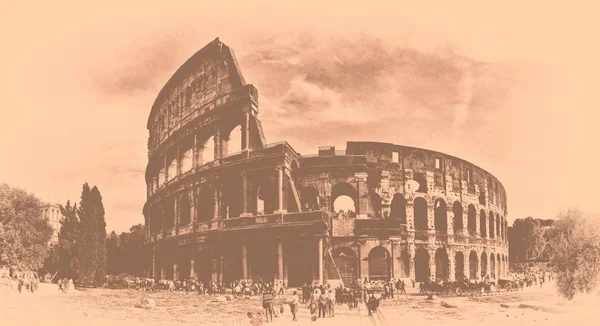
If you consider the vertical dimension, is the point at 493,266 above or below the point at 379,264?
below

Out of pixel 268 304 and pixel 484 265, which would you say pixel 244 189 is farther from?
pixel 484 265

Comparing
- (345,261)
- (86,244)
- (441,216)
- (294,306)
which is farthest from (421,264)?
(86,244)

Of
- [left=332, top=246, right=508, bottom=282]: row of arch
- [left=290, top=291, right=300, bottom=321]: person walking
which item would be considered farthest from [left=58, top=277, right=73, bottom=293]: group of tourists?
[left=332, top=246, right=508, bottom=282]: row of arch

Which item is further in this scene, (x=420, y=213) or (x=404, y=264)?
(x=420, y=213)

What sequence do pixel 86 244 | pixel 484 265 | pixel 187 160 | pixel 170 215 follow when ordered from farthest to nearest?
pixel 170 215, pixel 187 160, pixel 484 265, pixel 86 244

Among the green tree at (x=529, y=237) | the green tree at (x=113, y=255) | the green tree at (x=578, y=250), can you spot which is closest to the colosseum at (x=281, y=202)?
the green tree at (x=529, y=237)

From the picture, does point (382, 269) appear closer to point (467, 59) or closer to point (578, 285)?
point (578, 285)

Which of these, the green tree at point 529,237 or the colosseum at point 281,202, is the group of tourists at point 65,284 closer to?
the colosseum at point 281,202
